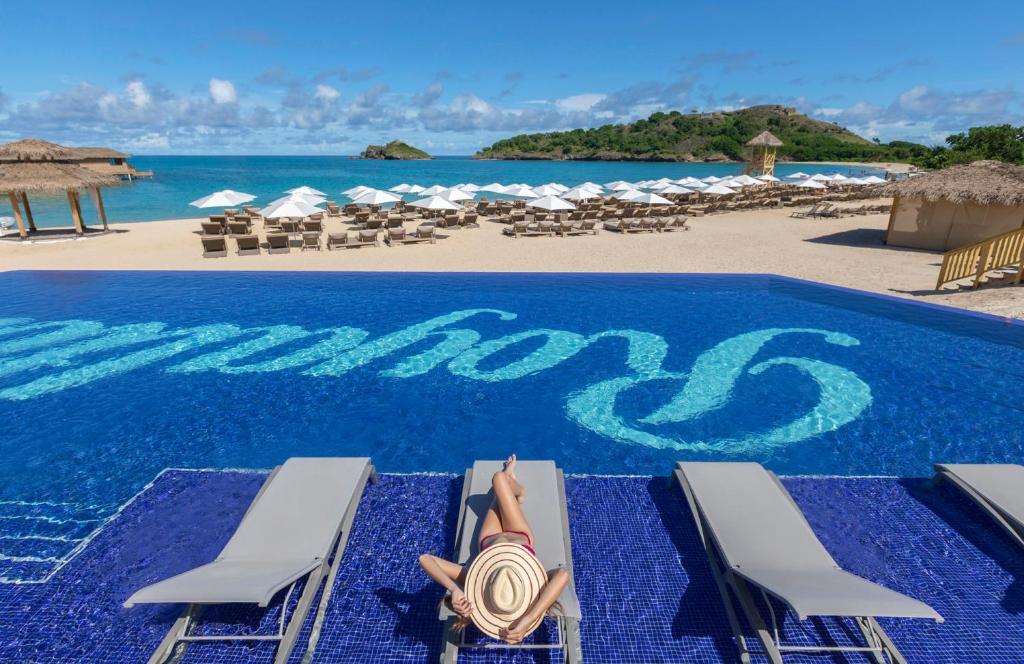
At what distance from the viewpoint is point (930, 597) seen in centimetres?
374

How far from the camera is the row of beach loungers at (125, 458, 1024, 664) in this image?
3057mm

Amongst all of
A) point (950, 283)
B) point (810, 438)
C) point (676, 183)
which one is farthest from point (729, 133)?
point (810, 438)

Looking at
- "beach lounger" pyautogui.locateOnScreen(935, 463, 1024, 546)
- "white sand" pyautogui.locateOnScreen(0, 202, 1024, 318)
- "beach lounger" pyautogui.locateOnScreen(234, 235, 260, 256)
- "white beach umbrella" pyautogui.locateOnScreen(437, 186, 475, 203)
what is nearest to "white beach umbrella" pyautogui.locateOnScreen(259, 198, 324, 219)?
"beach lounger" pyautogui.locateOnScreen(234, 235, 260, 256)

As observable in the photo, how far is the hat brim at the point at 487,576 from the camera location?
293 centimetres

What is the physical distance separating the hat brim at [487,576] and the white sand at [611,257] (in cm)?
1099

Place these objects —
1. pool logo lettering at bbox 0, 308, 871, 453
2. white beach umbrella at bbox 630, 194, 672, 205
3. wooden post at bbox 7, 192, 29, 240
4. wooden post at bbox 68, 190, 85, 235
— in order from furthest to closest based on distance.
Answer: white beach umbrella at bbox 630, 194, 672, 205, wooden post at bbox 68, 190, 85, 235, wooden post at bbox 7, 192, 29, 240, pool logo lettering at bbox 0, 308, 871, 453

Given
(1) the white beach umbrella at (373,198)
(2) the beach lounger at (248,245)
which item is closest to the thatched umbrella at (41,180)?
(2) the beach lounger at (248,245)

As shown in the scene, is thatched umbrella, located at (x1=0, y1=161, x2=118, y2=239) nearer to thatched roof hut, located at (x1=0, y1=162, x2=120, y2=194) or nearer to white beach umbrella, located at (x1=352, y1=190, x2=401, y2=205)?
thatched roof hut, located at (x1=0, y1=162, x2=120, y2=194)

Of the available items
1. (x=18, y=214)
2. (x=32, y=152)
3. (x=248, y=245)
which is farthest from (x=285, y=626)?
(x=32, y=152)

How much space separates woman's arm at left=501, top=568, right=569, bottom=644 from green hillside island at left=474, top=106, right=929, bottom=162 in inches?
4766

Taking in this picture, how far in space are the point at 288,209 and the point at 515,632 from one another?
16.4m

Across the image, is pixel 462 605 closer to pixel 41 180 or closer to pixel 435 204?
pixel 435 204

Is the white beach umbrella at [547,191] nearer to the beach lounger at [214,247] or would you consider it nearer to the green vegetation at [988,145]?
the beach lounger at [214,247]

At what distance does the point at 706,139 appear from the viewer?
119312mm
